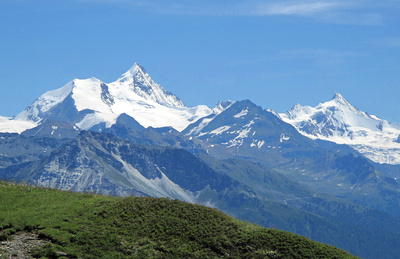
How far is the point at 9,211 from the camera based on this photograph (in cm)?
5622

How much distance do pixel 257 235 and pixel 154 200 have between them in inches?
443

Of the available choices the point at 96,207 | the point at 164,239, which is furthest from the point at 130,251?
the point at 96,207

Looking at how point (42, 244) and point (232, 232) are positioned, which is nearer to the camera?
point (42, 244)

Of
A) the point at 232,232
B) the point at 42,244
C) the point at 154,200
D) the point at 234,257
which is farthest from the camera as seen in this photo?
the point at 154,200

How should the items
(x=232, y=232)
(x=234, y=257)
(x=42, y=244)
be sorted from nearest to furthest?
(x=42, y=244), (x=234, y=257), (x=232, y=232)

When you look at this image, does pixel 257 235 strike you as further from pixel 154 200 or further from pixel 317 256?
pixel 154 200

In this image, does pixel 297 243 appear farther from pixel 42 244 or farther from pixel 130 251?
pixel 42 244

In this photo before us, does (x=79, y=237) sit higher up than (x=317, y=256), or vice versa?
(x=317, y=256)

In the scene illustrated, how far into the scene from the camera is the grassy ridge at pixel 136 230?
52.5 m

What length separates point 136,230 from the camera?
56.2 metres

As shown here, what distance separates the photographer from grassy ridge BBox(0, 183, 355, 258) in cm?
5253

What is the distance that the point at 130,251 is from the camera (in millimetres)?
52625

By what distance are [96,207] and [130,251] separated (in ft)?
27.4

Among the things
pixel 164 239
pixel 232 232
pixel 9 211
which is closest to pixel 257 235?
pixel 232 232
